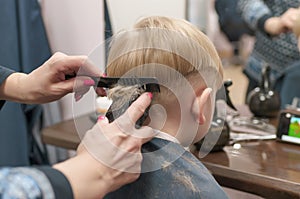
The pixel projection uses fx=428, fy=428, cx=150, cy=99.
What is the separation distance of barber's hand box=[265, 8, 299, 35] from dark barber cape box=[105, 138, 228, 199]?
3.04 feet

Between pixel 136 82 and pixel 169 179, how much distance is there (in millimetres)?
209

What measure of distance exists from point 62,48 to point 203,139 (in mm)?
1024

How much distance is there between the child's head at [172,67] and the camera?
31.5 inches

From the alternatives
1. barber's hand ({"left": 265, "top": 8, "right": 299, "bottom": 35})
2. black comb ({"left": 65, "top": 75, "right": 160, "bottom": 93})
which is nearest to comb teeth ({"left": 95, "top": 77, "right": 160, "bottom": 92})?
black comb ({"left": 65, "top": 75, "right": 160, "bottom": 93})

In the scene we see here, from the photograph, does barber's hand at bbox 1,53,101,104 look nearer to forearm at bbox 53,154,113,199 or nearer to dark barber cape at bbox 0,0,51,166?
forearm at bbox 53,154,113,199

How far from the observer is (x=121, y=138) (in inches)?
23.9

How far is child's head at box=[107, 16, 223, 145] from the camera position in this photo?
2.63 feet

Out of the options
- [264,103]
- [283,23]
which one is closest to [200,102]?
[264,103]

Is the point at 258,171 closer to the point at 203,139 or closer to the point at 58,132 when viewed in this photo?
the point at 203,139

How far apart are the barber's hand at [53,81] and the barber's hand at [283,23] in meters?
0.94

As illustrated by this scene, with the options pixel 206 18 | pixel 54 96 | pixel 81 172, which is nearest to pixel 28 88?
pixel 54 96

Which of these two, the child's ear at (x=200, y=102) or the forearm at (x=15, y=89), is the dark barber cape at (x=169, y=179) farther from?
the forearm at (x=15, y=89)

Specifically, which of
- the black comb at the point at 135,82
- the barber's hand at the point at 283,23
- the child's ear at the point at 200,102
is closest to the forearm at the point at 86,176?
the black comb at the point at 135,82

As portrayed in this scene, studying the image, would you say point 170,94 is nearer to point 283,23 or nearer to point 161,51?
point 161,51
